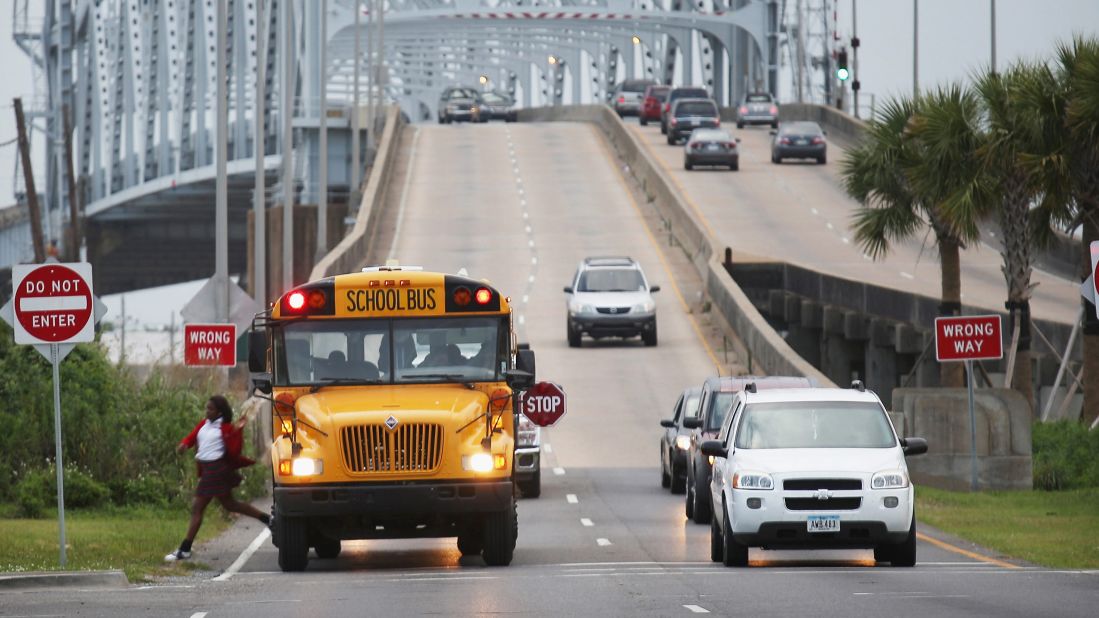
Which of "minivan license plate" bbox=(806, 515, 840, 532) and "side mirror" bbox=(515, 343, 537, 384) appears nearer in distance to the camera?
"minivan license plate" bbox=(806, 515, 840, 532)

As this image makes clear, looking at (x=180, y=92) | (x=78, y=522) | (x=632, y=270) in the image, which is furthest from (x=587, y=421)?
(x=180, y=92)

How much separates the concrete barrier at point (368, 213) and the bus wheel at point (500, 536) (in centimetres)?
2326

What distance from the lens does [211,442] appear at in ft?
63.0

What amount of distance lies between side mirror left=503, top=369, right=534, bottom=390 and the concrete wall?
36.9 feet

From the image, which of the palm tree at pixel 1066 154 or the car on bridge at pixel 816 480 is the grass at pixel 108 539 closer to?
the car on bridge at pixel 816 480

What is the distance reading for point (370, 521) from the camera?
17531mm

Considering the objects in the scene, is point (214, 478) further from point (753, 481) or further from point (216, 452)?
point (753, 481)

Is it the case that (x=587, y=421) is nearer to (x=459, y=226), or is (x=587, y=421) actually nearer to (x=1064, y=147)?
(x=1064, y=147)

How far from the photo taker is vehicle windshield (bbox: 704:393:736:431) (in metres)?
24.3

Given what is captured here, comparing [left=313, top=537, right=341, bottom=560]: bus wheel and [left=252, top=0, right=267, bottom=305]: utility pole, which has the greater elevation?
[left=252, top=0, right=267, bottom=305]: utility pole

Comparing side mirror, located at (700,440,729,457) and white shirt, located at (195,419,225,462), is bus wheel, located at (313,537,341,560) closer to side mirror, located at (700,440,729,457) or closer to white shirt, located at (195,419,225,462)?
white shirt, located at (195,419,225,462)

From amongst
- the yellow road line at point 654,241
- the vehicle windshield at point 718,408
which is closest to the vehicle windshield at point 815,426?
the vehicle windshield at point 718,408

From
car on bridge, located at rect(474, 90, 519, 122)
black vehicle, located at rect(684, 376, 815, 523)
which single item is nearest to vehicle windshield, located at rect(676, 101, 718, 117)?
car on bridge, located at rect(474, 90, 519, 122)

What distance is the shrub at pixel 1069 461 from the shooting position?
27531 mm
